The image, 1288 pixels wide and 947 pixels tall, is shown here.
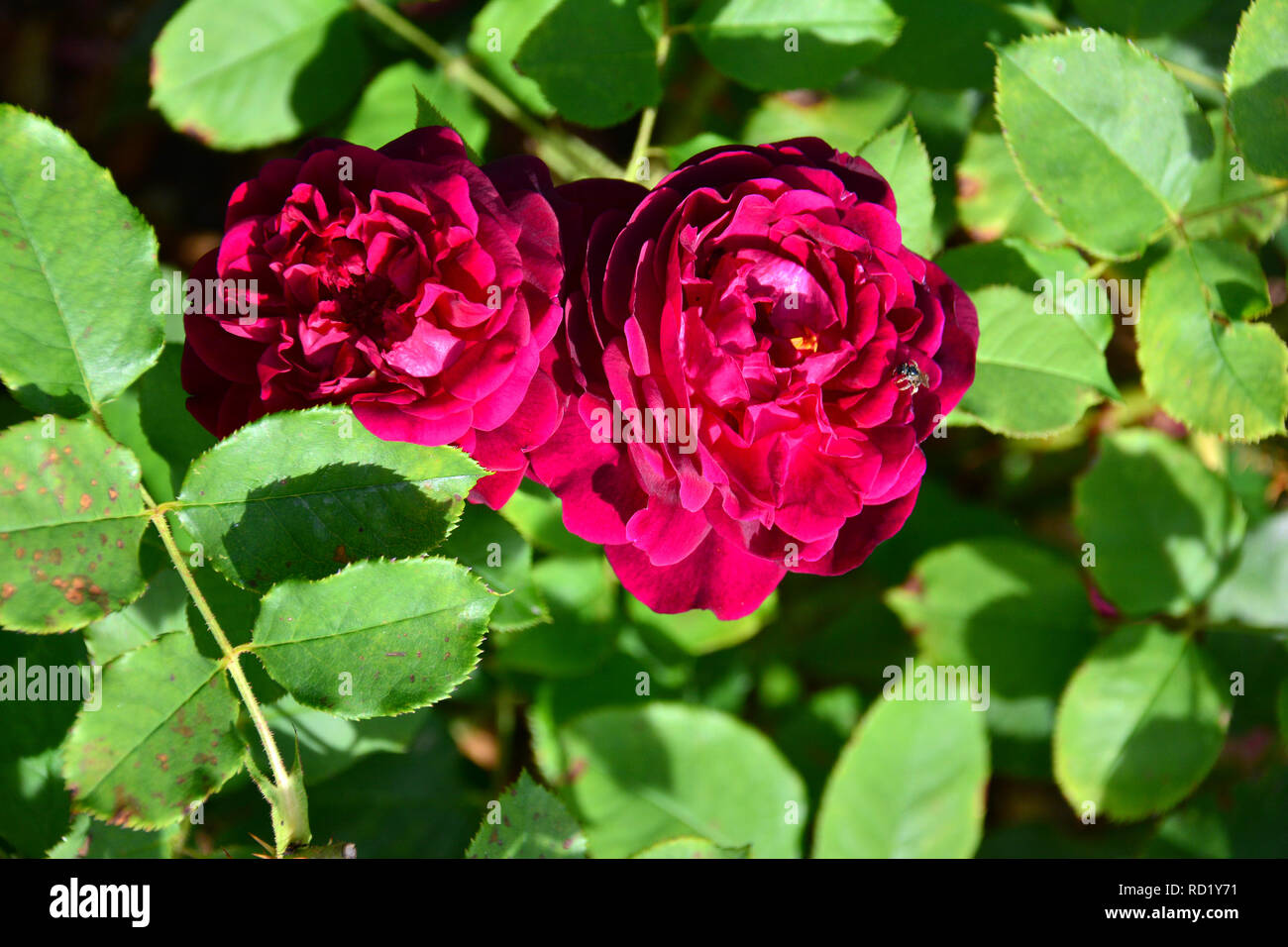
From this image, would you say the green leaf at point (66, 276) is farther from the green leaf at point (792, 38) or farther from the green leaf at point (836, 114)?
the green leaf at point (836, 114)

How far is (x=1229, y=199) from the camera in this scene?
1747 millimetres

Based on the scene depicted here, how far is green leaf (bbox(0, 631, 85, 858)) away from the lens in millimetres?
1455

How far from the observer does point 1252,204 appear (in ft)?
5.91

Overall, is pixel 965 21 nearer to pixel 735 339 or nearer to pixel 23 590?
pixel 735 339

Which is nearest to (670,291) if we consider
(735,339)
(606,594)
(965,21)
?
(735,339)

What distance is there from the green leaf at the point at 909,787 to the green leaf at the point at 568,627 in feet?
1.89

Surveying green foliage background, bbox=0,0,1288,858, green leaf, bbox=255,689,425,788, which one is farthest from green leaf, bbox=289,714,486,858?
green leaf, bbox=255,689,425,788

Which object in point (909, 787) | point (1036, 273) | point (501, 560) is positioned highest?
point (1036, 273)

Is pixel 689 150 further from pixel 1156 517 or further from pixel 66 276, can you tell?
pixel 1156 517

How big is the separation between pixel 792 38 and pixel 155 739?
1559 millimetres

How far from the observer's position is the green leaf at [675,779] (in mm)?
1933

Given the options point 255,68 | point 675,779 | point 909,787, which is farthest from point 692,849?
point 255,68

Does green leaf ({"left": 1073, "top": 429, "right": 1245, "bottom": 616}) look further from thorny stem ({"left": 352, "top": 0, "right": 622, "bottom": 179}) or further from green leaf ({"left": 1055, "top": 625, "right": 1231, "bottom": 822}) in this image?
thorny stem ({"left": 352, "top": 0, "right": 622, "bottom": 179})

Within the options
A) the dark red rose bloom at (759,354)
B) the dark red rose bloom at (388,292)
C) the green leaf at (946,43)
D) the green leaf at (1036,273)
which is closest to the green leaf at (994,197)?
the green leaf at (946,43)
